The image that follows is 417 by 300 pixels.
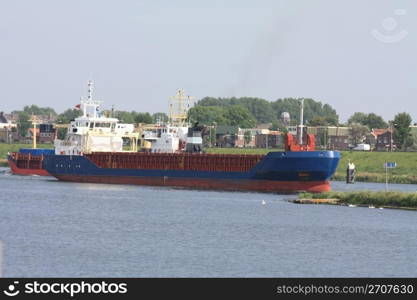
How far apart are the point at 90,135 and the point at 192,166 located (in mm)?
18245

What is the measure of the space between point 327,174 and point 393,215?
70.8ft

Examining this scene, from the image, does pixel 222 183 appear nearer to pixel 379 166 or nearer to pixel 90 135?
pixel 90 135

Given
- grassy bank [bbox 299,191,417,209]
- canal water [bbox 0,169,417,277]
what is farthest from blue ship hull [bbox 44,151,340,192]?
grassy bank [bbox 299,191,417,209]

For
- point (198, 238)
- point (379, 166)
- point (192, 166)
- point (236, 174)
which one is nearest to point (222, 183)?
point (236, 174)

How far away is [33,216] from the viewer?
6469 cm

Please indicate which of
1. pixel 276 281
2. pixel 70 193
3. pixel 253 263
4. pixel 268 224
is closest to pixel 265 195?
pixel 70 193

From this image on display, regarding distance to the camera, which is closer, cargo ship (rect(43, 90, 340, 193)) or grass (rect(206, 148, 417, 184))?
cargo ship (rect(43, 90, 340, 193))

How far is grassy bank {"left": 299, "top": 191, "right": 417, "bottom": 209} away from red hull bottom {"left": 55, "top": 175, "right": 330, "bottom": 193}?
10.7 meters

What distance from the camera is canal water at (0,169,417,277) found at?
44312 millimetres

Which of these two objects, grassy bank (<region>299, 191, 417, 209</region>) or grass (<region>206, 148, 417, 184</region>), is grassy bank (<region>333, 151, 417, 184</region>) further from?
grassy bank (<region>299, 191, 417, 209</region>)

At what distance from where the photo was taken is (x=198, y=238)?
2142 inches

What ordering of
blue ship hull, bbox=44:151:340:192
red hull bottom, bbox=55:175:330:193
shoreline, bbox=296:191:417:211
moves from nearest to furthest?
shoreline, bbox=296:191:417:211
blue ship hull, bbox=44:151:340:192
red hull bottom, bbox=55:175:330:193

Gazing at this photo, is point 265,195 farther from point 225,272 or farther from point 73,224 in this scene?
point 225,272

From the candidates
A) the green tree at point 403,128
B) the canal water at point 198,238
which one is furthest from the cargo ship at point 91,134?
the green tree at point 403,128
